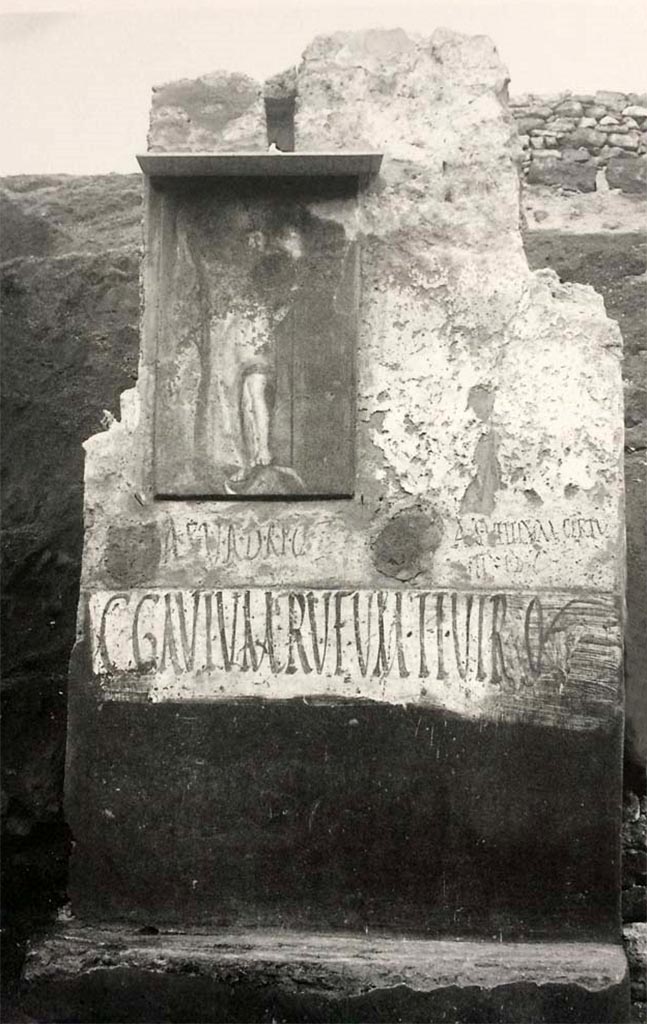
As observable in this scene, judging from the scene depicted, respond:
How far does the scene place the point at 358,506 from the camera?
4137 millimetres

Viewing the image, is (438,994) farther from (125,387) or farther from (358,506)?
(125,387)

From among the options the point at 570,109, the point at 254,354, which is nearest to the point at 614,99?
the point at 570,109

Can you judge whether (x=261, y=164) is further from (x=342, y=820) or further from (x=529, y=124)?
(x=529, y=124)

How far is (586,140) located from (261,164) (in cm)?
300

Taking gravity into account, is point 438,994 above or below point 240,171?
below

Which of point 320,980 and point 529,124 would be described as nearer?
point 320,980

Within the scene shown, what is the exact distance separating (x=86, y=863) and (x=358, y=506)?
137 cm

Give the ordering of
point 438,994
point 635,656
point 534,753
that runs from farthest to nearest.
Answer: point 635,656 → point 534,753 → point 438,994

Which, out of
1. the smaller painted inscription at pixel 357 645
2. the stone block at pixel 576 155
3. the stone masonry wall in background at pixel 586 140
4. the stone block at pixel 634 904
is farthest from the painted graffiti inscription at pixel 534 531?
the stone block at pixel 576 155

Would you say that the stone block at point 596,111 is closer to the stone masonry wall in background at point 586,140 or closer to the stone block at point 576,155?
the stone masonry wall in background at point 586,140

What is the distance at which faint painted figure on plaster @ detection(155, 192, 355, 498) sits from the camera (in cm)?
416

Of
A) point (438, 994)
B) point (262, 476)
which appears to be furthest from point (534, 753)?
point (262, 476)

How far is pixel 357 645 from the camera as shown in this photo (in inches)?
159

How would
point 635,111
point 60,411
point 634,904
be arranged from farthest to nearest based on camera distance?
point 635,111, point 60,411, point 634,904
